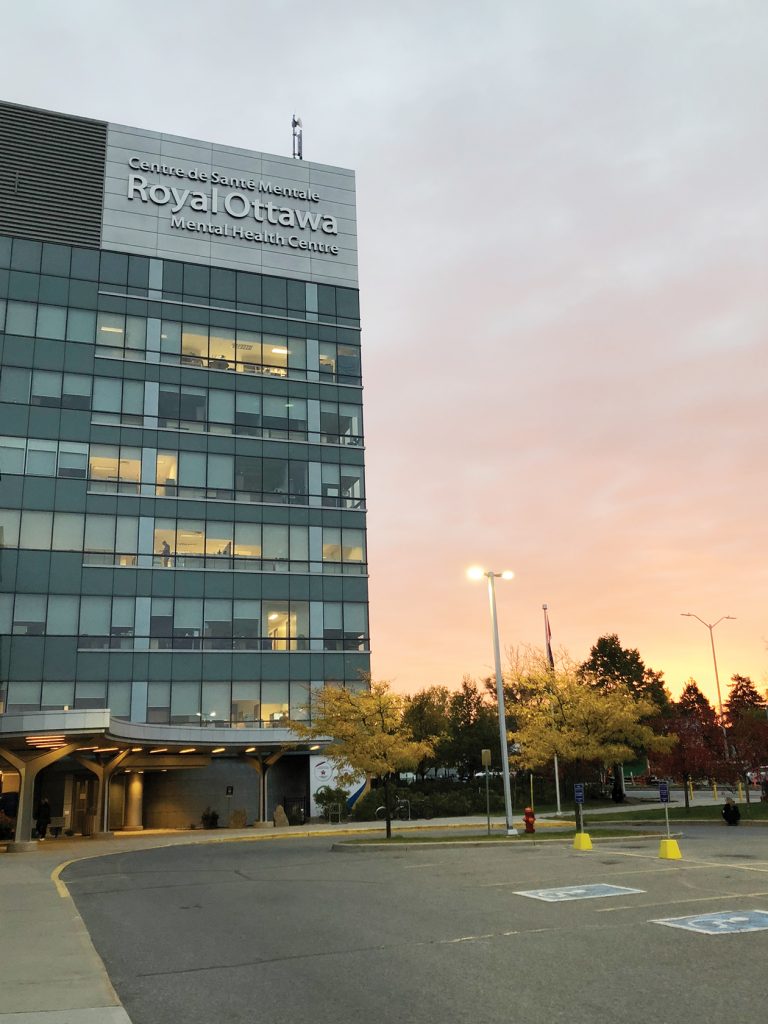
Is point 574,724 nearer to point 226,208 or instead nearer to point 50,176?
point 226,208

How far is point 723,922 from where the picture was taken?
11.3m

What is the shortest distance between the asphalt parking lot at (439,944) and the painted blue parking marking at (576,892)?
0.23 m

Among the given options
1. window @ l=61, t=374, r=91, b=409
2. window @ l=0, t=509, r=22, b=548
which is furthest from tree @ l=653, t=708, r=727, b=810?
window @ l=61, t=374, r=91, b=409

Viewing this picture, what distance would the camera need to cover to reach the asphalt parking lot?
783 cm

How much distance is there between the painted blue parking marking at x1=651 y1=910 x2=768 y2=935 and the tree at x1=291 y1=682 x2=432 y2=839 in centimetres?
2072

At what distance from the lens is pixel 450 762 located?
243ft

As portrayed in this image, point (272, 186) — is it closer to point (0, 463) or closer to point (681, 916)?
point (0, 463)

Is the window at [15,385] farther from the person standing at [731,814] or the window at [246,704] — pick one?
the person standing at [731,814]

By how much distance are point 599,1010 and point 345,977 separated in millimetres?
2860

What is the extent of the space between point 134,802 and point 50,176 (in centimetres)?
4181

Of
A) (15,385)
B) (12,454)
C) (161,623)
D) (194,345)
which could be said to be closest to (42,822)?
(161,623)

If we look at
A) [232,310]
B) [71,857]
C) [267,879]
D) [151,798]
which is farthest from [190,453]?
[267,879]

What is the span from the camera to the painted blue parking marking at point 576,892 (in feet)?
46.3

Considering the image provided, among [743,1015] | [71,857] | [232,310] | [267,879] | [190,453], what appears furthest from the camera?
[232,310]
